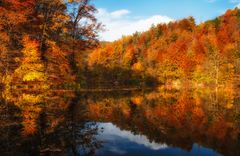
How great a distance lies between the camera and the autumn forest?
10.0m

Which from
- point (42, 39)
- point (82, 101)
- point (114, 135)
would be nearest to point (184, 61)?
point (42, 39)

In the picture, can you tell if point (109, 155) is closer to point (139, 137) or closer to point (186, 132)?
point (139, 137)

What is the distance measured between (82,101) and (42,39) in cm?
1191

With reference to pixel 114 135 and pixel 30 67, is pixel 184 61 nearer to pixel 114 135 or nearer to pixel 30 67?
pixel 30 67

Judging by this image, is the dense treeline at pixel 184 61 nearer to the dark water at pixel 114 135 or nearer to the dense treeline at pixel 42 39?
the dense treeline at pixel 42 39

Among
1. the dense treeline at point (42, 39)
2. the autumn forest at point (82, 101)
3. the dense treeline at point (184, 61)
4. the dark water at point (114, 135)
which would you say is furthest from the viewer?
the dense treeline at point (184, 61)

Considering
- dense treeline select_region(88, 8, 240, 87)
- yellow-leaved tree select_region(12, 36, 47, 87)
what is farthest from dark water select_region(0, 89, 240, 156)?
dense treeline select_region(88, 8, 240, 87)

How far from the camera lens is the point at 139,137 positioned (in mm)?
11281

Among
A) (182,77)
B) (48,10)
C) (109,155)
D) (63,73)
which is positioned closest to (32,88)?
(63,73)

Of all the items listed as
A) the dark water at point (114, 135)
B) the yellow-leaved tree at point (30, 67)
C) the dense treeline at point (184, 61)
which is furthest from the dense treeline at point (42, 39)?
the dense treeline at point (184, 61)

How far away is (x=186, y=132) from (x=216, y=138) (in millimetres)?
1374

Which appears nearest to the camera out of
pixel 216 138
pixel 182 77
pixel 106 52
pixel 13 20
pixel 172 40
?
pixel 216 138

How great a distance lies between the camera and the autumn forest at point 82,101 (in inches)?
394

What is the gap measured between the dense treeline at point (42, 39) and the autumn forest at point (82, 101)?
0.10m
